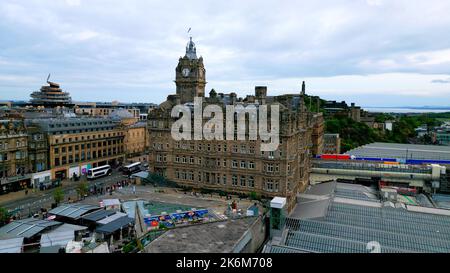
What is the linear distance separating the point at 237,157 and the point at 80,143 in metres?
45.6

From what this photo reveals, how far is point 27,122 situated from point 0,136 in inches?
448

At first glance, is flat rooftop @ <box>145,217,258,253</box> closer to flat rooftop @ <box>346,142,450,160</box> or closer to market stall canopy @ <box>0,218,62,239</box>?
market stall canopy @ <box>0,218,62,239</box>

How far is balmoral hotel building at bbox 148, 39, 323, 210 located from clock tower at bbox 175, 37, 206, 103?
1.04ft

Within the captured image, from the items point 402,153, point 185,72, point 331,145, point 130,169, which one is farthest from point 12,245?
point 331,145

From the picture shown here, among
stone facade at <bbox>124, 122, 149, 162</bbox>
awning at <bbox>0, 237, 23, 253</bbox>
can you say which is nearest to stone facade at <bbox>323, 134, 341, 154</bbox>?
stone facade at <bbox>124, 122, 149, 162</bbox>

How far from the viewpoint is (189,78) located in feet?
A: 252

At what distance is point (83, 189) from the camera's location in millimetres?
56875

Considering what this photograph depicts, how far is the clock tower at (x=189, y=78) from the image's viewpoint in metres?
76.6

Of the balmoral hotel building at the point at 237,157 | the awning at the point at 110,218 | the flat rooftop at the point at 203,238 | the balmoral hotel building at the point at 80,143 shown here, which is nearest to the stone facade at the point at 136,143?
the balmoral hotel building at the point at 80,143

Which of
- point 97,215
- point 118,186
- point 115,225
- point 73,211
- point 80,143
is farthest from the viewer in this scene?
point 80,143

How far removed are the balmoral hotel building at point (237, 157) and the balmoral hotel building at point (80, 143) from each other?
25.4 metres

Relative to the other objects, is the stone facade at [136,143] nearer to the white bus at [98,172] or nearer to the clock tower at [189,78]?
the white bus at [98,172]

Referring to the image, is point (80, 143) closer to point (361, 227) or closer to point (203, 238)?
point (203, 238)
